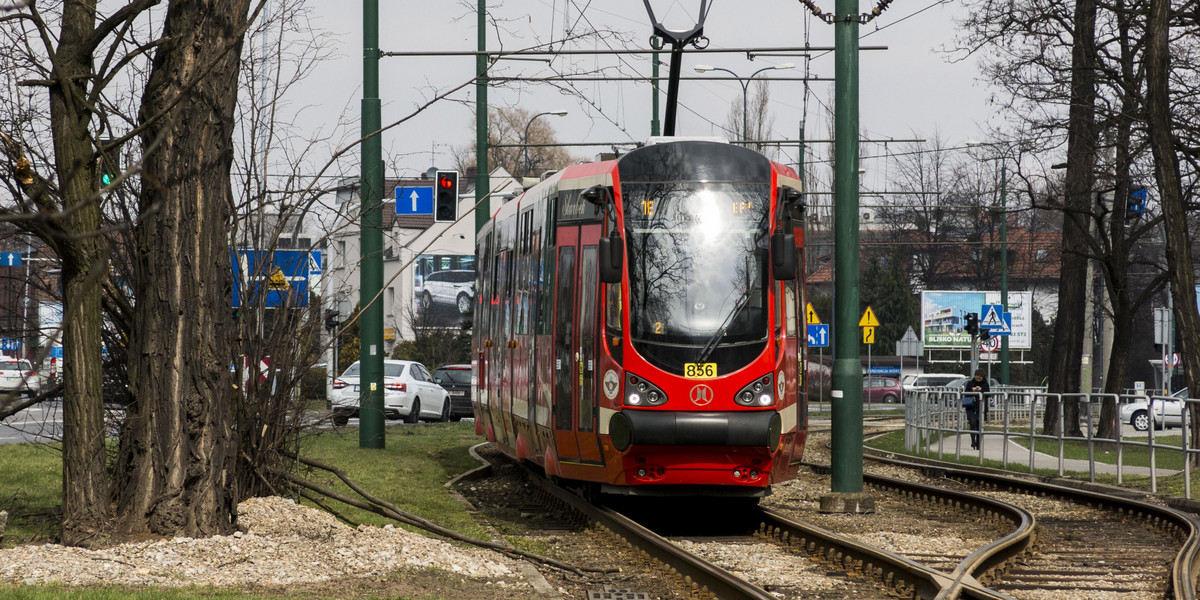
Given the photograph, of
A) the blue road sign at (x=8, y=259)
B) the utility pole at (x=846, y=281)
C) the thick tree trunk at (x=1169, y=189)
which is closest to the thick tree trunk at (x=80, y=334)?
the blue road sign at (x=8, y=259)

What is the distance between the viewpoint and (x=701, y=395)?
12203 mm

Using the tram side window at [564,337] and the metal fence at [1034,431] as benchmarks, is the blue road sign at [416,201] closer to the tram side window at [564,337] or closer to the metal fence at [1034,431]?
the metal fence at [1034,431]

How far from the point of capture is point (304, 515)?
438 inches

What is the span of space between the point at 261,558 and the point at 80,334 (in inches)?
69.0

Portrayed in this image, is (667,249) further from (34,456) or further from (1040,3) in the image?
(1040,3)

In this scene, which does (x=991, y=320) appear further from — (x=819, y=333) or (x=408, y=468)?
(x=408, y=468)

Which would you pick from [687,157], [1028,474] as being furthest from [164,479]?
[1028,474]

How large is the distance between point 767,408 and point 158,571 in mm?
5829

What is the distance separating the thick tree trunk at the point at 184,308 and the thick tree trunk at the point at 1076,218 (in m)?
13.9

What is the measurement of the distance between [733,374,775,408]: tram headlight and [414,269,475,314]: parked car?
2898 inches

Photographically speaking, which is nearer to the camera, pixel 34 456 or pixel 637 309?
pixel 637 309

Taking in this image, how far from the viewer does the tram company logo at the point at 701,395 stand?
12.2 m

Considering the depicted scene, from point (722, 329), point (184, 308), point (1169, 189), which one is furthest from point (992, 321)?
point (184, 308)

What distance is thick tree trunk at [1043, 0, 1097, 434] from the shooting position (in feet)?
81.7
